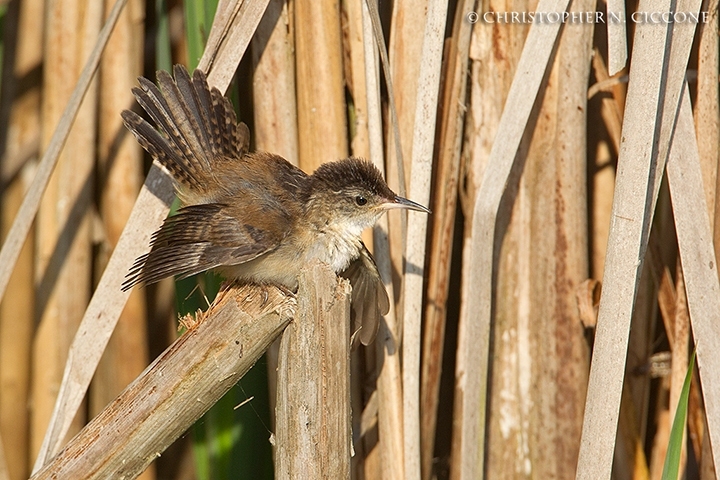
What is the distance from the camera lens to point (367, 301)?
2514 mm

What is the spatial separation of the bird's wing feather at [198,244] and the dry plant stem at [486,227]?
68 cm

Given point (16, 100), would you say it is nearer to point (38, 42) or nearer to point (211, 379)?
point (38, 42)

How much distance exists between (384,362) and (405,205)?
520 mm

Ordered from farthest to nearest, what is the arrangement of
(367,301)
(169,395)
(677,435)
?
(367,301) → (677,435) → (169,395)

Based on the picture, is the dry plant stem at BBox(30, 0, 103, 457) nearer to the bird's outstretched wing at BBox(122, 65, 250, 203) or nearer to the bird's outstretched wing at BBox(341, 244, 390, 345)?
the bird's outstretched wing at BBox(122, 65, 250, 203)

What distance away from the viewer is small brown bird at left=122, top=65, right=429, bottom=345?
7.93ft

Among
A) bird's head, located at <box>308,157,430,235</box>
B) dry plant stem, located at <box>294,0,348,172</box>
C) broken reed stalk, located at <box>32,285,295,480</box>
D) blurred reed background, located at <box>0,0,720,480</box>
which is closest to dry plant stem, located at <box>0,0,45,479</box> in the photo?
blurred reed background, located at <box>0,0,720,480</box>

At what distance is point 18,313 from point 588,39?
2377 millimetres

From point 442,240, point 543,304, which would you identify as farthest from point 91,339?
point 543,304

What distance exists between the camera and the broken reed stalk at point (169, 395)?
1.70 metres

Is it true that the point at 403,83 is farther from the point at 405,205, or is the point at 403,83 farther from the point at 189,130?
the point at 189,130

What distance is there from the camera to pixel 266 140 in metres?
2.67

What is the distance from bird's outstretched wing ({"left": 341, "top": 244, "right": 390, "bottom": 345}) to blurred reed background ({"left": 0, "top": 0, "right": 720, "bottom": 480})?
2.9 inches

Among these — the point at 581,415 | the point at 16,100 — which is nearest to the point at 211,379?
the point at 581,415
